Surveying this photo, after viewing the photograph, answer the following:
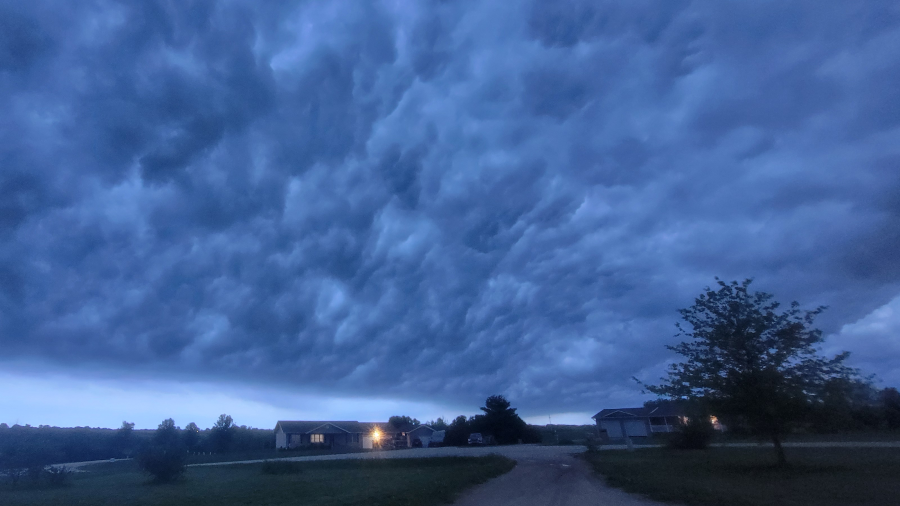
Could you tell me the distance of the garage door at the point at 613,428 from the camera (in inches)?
3135

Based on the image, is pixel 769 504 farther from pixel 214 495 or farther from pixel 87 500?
pixel 87 500

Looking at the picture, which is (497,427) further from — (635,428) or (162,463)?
(162,463)

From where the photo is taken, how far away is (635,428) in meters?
79.4

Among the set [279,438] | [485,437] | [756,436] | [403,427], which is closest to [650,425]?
[485,437]

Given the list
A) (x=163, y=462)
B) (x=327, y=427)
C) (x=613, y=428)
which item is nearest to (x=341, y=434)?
(x=327, y=427)

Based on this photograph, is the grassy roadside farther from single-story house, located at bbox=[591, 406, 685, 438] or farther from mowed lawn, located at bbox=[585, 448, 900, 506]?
mowed lawn, located at bbox=[585, 448, 900, 506]

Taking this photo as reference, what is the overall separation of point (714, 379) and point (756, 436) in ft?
Result: 12.1

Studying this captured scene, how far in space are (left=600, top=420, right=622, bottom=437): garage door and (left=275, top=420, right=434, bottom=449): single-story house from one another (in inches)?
1351

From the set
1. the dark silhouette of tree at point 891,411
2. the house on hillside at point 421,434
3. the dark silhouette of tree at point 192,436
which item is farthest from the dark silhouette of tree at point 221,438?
the dark silhouette of tree at point 891,411

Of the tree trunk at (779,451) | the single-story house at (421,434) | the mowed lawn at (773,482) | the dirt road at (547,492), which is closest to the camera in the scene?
the mowed lawn at (773,482)

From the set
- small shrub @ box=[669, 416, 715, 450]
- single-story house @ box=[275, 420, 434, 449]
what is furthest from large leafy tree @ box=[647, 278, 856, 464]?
single-story house @ box=[275, 420, 434, 449]

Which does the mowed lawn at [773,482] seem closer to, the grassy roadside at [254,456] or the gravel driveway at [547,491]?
the gravel driveway at [547,491]

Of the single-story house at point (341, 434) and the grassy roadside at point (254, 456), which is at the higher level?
the single-story house at point (341, 434)

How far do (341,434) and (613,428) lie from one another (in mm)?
51056
